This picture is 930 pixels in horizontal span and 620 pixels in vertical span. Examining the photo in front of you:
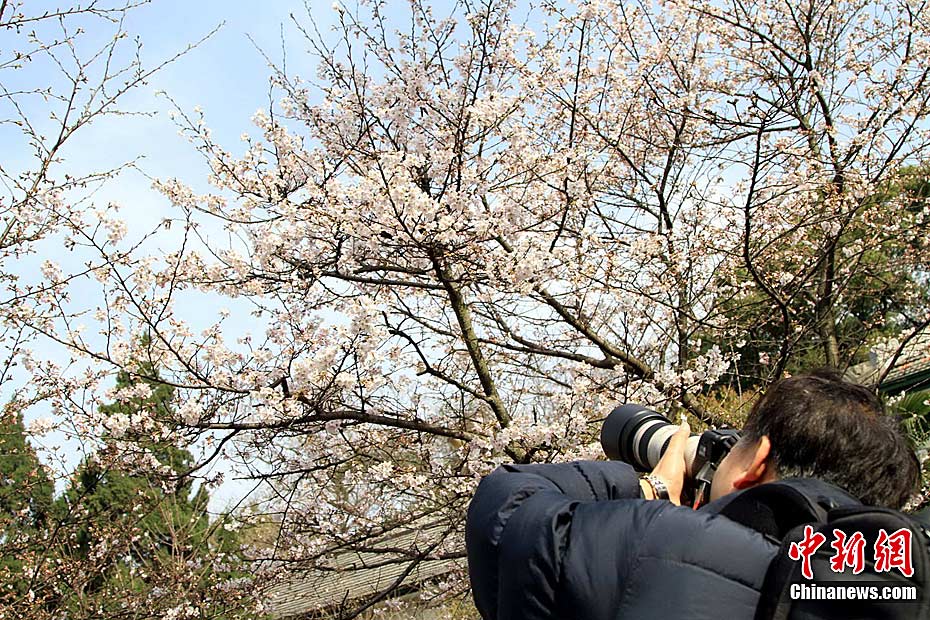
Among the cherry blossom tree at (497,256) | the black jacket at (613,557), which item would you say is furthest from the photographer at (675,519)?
the cherry blossom tree at (497,256)

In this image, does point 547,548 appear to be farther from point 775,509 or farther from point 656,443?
point 656,443

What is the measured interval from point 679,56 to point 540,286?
2.04m

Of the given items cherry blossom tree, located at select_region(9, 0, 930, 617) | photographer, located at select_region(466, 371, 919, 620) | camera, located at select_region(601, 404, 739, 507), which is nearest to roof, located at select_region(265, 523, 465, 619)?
cherry blossom tree, located at select_region(9, 0, 930, 617)

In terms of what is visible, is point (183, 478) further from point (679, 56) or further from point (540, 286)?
point (679, 56)

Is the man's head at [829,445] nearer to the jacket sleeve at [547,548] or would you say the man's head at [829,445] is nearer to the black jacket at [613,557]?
the black jacket at [613,557]

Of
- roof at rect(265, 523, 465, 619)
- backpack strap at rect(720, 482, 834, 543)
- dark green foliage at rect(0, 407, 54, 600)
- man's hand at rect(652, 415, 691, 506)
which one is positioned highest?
dark green foliage at rect(0, 407, 54, 600)

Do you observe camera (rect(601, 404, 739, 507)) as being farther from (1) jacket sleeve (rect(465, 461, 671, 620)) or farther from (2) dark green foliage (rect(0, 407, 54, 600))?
(2) dark green foliage (rect(0, 407, 54, 600))

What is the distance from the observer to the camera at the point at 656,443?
3.59 feet

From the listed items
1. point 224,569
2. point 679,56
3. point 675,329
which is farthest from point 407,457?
point 679,56

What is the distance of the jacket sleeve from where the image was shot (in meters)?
0.82

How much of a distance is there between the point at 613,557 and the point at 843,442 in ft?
1.06

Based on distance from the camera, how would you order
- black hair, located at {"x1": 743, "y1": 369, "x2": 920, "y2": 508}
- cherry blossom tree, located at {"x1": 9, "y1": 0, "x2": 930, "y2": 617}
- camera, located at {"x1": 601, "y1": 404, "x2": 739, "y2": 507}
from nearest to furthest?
black hair, located at {"x1": 743, "y1": 369, "x2": 920, "y2": 508} < camera, located at {"x1": 601, "y1": 404, "x2": 739, "y2": 507} < cherry blossom tree, located at {"x1": 9, "y1": 0, "x2": 930, "y2": 617}

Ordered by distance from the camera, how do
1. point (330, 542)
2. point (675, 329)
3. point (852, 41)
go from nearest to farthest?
point (330, 542) < point (675, 329) < point (852, 41)

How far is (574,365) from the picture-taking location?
13.6 ft
